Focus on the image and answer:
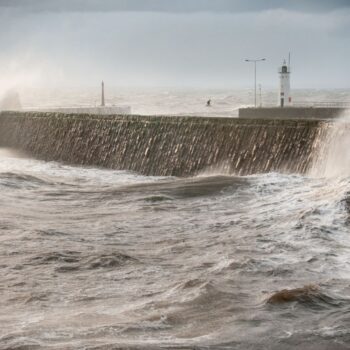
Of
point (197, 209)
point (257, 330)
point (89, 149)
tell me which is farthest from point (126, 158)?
point (257, 330)

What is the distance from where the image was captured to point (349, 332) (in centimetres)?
624

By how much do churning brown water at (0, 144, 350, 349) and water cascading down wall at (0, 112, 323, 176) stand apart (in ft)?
3.85

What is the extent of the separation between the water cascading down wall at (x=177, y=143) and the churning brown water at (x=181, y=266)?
1174mm

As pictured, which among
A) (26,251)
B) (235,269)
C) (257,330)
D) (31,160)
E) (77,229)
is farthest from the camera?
(31,160)

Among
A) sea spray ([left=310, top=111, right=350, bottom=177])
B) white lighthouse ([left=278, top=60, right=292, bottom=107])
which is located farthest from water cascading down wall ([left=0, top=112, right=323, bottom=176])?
white lighthouse ([left=278, top=60, right=292, bottom=107])

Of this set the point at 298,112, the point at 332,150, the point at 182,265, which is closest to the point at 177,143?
the point at 332,150

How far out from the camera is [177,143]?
685 inches

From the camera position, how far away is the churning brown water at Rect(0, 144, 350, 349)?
20.7ft

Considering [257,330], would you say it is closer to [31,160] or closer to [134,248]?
[134,248]

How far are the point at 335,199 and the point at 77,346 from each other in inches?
248

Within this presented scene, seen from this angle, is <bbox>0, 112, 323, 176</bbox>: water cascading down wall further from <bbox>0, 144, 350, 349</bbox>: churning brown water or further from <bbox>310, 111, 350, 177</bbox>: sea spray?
<bbox>0, 144, 350, 349</bbox>: churning brown water

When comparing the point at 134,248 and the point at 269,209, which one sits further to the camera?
the point at 269,209

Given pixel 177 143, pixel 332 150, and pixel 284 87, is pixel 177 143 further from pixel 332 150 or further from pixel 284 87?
pixel 284 87

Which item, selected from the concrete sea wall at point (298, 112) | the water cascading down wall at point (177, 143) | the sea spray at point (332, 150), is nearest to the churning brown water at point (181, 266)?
the sea spray at point (332, 150)
